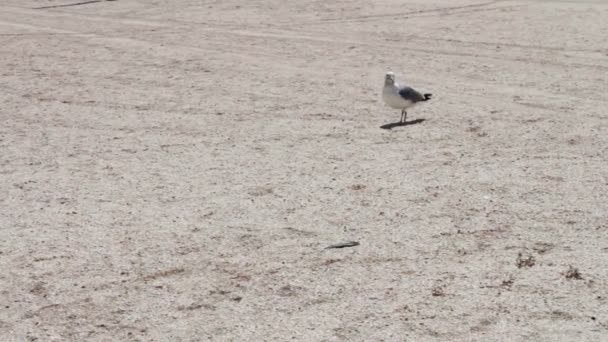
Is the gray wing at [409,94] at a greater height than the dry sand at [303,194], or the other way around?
the gray wing at [409,94]

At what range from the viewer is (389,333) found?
5309 mm

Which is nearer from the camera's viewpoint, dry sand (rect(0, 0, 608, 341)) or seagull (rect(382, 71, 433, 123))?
dry sand (rect(0, 0, 608, 341))

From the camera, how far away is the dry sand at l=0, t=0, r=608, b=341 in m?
5.62

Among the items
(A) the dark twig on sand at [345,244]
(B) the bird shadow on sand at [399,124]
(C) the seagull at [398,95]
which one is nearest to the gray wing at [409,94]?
(C) the seagull at [398,95]

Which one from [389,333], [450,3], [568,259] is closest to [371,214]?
[568,259]

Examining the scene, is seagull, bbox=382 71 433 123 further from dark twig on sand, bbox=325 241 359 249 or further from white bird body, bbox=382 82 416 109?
dark twig on sand, bbox=325 241 359 249

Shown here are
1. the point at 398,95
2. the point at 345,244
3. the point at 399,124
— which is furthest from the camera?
the point at 399,124

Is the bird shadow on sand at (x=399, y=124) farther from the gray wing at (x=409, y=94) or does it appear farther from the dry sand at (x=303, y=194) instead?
the gray wing at (x=409, y=94)

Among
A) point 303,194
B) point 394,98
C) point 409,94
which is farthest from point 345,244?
point 409,94

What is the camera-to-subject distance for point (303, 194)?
25.7 ft

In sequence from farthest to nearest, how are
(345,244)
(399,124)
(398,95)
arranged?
(399,124), (398,95), (345,244)

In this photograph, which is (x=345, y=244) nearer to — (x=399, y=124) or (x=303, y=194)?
(x=303, y=194)

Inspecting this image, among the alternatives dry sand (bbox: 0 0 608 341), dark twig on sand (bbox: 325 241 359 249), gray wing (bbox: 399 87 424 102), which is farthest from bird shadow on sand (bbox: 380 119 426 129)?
dark twig on sand (bbox: 325 241 359 249)

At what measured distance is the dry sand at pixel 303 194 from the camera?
562 centimetres
